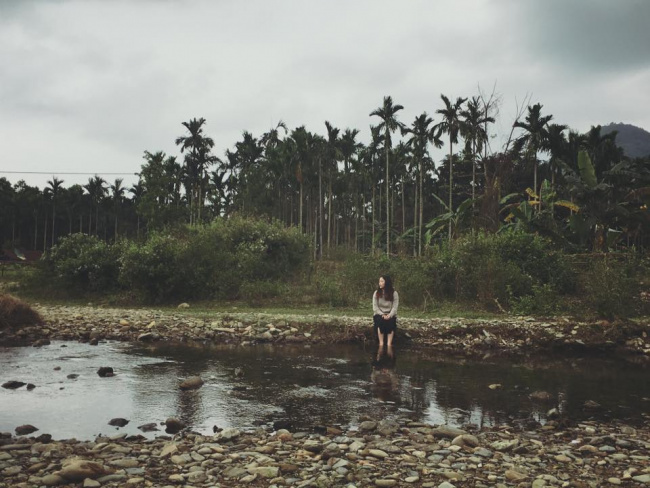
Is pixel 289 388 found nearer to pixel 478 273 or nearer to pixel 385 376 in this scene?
pixel 385 376

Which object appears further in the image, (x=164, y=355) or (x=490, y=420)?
(x=164, y=355)

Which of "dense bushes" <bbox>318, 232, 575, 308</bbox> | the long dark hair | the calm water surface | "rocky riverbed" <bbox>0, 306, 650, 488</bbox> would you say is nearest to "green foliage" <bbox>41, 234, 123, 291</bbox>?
"dense bushes" <bbox>318, 232, 575, 308</bbox>

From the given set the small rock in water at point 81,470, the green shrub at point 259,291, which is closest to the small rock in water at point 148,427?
the small rock in water at point 81,470

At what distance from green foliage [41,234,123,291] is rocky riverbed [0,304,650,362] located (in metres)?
7.96

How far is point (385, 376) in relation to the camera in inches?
407

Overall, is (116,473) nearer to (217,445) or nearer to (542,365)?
(217,445)

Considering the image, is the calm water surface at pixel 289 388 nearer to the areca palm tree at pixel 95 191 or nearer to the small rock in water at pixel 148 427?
the small rock in water at pixel 148 427

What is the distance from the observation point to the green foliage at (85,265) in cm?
2558

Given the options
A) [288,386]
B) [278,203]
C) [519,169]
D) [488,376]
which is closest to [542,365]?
[488,376]

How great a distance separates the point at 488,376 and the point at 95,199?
295 feet

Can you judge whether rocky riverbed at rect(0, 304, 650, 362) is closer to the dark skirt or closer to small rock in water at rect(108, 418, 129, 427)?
the dark skirt

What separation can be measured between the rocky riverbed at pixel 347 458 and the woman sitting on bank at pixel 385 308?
6.42m

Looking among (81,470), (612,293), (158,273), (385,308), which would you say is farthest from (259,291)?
(81,470)

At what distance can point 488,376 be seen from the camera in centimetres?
1059
